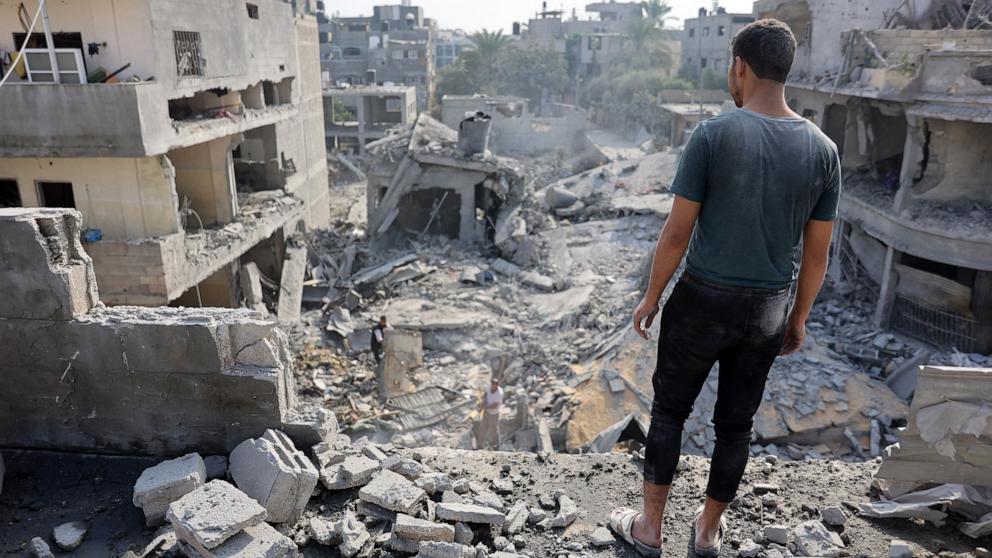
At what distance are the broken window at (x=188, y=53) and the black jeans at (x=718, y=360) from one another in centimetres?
1087

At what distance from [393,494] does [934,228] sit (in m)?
12.1

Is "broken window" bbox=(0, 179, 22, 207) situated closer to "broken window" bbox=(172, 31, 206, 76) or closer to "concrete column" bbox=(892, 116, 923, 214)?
"broken window" bbox=(172, 31, 206, 76)

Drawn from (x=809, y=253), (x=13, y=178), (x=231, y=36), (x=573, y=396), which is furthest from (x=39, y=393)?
(x=231, y=36)

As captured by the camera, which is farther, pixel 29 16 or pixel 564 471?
pixel 29 16

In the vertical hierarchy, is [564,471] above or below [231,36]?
below

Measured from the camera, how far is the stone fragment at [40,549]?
10.1 feet

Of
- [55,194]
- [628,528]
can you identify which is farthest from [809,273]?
[55,194]

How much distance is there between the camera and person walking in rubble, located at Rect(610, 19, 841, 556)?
100.0 inches

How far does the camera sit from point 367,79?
135ft

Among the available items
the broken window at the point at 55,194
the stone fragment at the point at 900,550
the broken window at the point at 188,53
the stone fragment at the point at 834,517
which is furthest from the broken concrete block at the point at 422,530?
the broken window at the point at 188,53

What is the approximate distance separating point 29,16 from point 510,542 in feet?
37.9

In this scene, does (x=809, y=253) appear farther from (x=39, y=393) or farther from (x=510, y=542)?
(x=39, y=393)

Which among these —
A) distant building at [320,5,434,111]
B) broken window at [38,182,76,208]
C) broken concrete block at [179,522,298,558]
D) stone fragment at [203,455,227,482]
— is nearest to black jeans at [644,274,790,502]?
broken concrete block at [179,522,298,558]

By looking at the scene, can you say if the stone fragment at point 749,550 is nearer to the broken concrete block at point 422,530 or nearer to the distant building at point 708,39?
the broken concrete block at point 422,530
